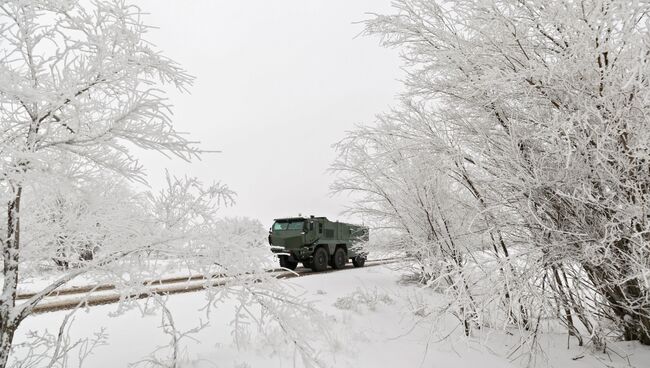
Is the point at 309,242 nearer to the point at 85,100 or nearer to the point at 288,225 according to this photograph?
the point at 288,225

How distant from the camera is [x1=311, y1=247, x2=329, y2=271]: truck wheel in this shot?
12.9m

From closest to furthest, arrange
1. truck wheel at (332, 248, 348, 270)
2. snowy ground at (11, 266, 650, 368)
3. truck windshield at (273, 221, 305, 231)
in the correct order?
snowy ground at (11, 266, 650, 368)
truck windshield at (273, 221, 305, 231)
truck wheel at (332, 248, 348, 270)

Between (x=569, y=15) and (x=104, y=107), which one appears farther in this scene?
(x=569, y=15)

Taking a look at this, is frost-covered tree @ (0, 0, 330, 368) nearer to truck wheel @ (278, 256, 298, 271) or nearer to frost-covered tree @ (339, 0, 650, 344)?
frost-covered tree @ (339, 0, 650, 344)

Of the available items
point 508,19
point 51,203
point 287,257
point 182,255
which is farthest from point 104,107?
point 287,257

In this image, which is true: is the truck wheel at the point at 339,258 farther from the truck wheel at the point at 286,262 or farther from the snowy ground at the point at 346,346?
the snowy ground at the point at 346,346

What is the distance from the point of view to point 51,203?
3525 millimetres

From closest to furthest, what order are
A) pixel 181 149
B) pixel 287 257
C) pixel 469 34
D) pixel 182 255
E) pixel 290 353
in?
pixel 181 149 → pixel 182 255 → pixel 469 34 → pixel 290 353 → pixel 287 257

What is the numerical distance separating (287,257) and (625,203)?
1138 centimetres

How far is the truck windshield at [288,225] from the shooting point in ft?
43.1

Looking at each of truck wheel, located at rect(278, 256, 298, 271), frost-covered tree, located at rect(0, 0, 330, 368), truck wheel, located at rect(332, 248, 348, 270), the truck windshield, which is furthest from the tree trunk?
truck wheel, located at rect(332, 248, 348, 270)

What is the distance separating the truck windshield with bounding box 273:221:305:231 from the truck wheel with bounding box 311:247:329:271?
106 centimetres

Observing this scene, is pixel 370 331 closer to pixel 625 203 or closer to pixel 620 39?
pixel 625 203

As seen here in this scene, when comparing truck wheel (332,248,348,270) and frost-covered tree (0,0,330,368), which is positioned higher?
frost-covered tree (0,0,330,368)
